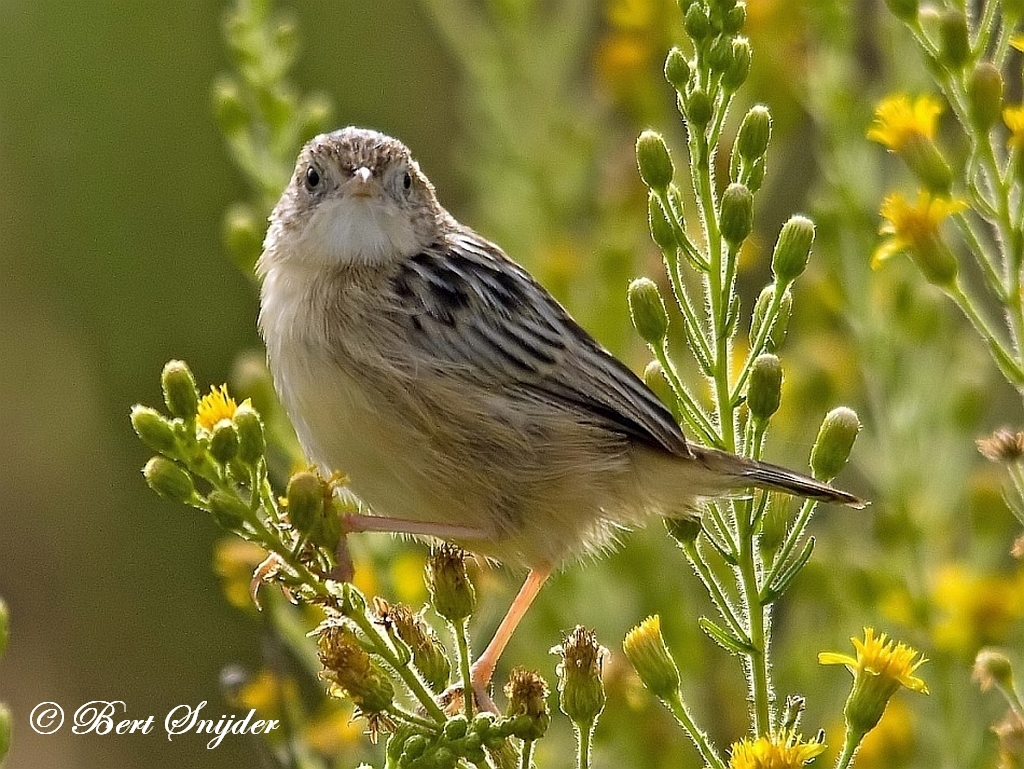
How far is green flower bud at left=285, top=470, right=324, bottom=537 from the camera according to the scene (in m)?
2.05

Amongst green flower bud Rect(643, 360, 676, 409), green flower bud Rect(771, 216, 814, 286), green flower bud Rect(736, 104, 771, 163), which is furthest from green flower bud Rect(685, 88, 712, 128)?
green flower bud Rect(643, 360, 676, 409)

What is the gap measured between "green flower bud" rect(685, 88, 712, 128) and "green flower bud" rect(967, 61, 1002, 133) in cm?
55

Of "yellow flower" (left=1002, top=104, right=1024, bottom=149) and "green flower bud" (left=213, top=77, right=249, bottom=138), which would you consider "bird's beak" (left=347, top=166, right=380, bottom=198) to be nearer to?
"green flower bud" (left=213, top=77, right=249, bottom=138)

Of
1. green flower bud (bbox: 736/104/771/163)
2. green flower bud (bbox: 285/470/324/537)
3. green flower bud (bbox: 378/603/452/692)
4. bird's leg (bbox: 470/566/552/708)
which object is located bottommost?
bird's leg (bbox: 470/566/552/708)

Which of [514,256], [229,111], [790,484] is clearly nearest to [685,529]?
[790,484]

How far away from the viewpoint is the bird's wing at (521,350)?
9.29 ft

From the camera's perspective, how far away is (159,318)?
21.2 feet

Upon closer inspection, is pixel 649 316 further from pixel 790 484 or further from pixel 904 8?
pixel 904 8

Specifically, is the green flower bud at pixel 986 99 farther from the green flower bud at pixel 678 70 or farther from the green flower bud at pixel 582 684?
the green flower bud at pixel 582 684

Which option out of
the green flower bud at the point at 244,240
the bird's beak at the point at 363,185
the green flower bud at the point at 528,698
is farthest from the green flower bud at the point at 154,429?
the green flower bud at the point at 244,240

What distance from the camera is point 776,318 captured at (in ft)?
7.38

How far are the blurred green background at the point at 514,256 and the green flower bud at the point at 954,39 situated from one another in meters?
0.82

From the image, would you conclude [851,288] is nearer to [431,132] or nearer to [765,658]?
[765,658]

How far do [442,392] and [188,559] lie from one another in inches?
150
